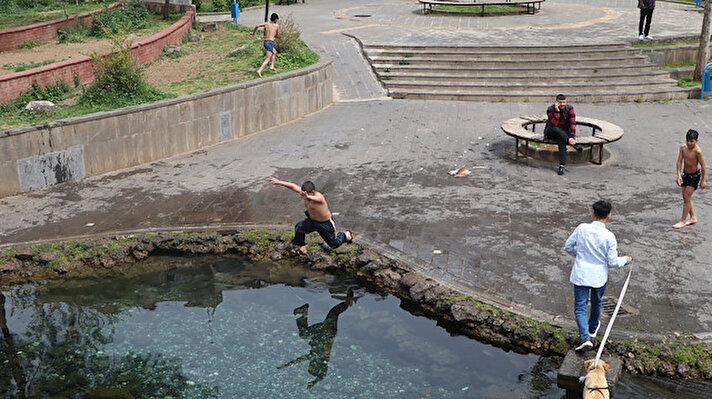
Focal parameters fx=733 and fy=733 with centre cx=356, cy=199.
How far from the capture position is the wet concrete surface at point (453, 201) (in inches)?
372

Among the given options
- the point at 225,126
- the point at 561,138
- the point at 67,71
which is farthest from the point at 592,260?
the point at 67,71

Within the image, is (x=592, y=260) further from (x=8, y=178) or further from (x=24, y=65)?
(x=24, y=65)

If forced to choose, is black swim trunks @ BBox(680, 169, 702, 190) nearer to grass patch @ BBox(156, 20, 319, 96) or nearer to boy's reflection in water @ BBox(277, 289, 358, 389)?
boy's reflection in water @ BBox(277, 289, 358, 389)

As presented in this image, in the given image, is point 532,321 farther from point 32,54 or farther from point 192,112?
point 32,54

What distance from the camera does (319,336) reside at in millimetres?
9234

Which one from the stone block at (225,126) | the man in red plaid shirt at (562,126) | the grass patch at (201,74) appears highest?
the grass patch at (201,74)

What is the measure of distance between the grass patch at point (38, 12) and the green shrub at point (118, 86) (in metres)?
8.13

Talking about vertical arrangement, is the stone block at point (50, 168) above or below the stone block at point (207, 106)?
below

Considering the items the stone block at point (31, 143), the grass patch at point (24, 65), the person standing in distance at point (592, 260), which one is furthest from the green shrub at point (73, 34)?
the person standing in distance at point (592, 260)

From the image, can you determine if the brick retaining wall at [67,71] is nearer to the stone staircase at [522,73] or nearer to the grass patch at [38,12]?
the grass patch at [38,12]

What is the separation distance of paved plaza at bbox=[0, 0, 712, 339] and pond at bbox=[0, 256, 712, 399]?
869 millimetres

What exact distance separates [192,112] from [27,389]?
7867 mm

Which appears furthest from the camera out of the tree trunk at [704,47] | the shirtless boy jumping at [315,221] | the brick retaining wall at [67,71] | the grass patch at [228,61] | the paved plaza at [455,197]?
the tree trunk at [704,47]

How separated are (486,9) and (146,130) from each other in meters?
18.2
